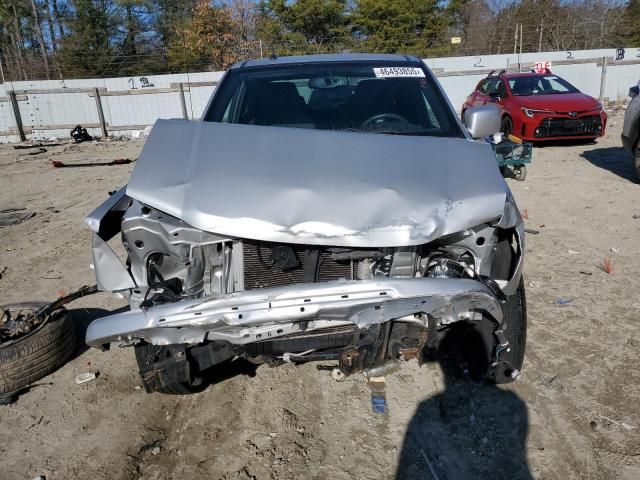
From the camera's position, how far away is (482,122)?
330 cm

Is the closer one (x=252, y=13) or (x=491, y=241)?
(x=491, y=241)

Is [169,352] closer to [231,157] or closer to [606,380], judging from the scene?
[231,157]

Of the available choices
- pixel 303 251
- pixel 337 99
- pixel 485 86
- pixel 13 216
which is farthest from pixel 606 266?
pixel 485 86

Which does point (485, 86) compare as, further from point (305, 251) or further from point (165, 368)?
point (165, 368)

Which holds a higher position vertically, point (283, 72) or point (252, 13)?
point (252, 13)

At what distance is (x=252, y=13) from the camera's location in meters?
31.1

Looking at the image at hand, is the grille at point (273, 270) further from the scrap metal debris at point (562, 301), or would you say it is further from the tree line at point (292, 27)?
the tree line at point (292, 27)

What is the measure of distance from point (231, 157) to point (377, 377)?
Result: 1.63m

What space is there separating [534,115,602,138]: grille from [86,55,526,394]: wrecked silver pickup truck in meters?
8.60

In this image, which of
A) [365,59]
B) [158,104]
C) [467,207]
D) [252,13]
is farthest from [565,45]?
[467,207]

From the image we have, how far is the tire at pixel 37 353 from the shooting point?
120 inches

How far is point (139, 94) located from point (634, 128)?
14765 mm

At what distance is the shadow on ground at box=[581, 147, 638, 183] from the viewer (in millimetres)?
8234

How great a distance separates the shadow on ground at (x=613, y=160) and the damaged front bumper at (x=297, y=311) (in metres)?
7.02
